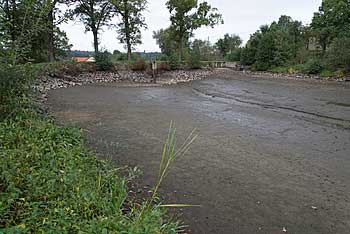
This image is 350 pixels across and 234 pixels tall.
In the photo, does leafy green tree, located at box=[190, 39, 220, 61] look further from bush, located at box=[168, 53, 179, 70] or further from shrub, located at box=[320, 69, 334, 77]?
shrub, located at box=[320, 69, 334, 77]

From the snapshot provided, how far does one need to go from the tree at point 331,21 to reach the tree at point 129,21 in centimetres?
1602

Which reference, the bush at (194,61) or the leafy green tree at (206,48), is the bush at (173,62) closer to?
the bush at (194,61)

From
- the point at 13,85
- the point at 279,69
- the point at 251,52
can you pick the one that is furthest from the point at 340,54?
the point at 13,85

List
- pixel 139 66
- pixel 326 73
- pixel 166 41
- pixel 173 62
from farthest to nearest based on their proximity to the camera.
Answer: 1. pixel 166 41
2. pixel 173 62
3. pixel 139 66
4. pixel 326 73

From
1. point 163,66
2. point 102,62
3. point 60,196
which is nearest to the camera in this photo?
point 60,196

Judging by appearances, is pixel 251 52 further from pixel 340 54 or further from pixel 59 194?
pixel 59 194

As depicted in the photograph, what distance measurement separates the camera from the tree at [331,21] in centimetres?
2450

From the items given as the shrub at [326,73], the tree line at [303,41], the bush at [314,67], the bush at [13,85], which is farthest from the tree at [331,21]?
the bush at [13,85]

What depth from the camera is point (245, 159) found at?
420 centimetres

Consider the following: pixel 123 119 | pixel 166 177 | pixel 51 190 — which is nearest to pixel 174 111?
pixel 123 119

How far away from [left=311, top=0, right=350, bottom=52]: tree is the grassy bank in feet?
85.5

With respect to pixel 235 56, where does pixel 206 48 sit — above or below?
above

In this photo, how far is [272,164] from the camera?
3.99 m

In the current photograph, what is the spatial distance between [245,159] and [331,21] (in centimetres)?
2780
